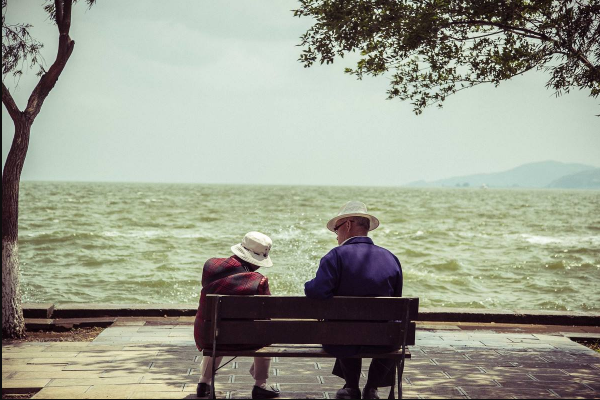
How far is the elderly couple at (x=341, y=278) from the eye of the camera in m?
4.85

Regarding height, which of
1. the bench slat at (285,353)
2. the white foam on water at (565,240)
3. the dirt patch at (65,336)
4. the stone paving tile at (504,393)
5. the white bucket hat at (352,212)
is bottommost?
the white foam on water at (565,240)

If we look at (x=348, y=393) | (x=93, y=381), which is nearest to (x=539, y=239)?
(x=348, y=393)

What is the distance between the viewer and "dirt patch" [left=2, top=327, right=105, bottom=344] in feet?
26.3

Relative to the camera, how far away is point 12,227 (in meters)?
7.85

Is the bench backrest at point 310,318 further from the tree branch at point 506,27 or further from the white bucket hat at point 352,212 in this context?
the tree branch at point 506,27

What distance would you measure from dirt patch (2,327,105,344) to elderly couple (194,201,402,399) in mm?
3572

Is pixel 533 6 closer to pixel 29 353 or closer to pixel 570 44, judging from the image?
pixel 570 44

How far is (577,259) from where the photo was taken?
2752 cm

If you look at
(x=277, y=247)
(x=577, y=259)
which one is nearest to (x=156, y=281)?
(x=277, y=247)

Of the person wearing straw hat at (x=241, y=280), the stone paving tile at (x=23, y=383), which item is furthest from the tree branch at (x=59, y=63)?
the person wearing straw hat at (x=241, y=280)

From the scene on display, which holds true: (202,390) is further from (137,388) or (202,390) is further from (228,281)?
(228,281)

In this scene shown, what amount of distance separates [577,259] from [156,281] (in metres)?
17.1

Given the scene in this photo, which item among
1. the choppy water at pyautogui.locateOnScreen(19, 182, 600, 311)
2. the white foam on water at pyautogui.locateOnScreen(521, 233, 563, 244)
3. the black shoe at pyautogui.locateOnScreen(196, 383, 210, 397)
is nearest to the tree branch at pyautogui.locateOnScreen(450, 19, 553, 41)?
the black shoe at pyautogui.locateOnScreen(196, 383, 210, 397)

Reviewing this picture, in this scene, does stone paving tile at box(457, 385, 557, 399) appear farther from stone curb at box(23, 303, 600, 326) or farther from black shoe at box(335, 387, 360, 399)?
stone curb at box(23, 303, 600, 326)
